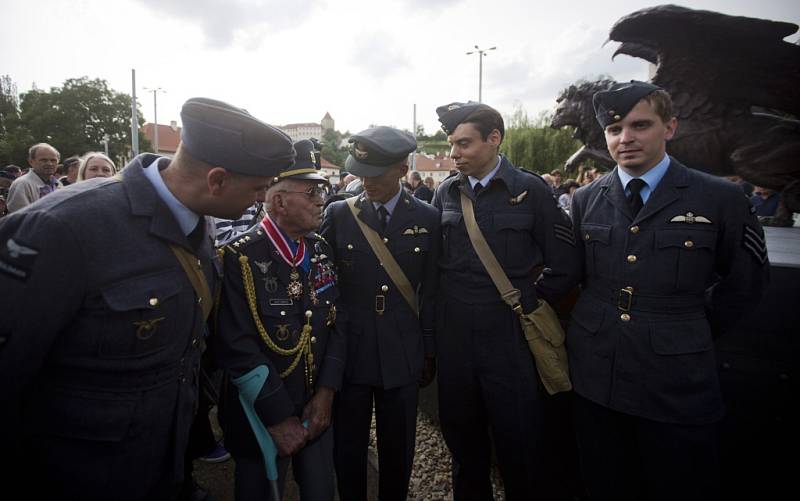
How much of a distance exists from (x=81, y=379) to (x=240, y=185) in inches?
32.9

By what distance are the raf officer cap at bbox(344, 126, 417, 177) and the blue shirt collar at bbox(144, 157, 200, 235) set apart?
1211 mm

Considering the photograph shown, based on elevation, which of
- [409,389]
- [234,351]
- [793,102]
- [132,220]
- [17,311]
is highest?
[793,102]

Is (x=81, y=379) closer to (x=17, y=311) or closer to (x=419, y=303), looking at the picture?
(x=17, y=311)

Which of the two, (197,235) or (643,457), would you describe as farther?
(643,457)

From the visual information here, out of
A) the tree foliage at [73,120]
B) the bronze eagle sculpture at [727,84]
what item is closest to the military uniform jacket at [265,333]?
the bronze eagle sculpture at [727,84]

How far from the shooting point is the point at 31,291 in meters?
1.21

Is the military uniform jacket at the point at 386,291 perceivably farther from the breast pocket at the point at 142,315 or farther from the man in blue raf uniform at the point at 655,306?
the breast pocket at the point at 142,315

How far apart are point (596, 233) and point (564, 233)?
0.95ft

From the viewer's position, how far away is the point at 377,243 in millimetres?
2727

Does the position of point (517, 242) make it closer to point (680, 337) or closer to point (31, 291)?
point (680, 337)

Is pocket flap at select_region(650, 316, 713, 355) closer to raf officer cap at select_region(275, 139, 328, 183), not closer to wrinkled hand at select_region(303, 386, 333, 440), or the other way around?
wrinkled hand at select_region(303, 386, 333, 440)

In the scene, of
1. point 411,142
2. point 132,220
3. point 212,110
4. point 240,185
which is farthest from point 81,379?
point 411,142

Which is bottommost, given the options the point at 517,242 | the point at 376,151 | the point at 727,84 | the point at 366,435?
the point at 366,435

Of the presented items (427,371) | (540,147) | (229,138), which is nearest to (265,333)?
(229,138)
